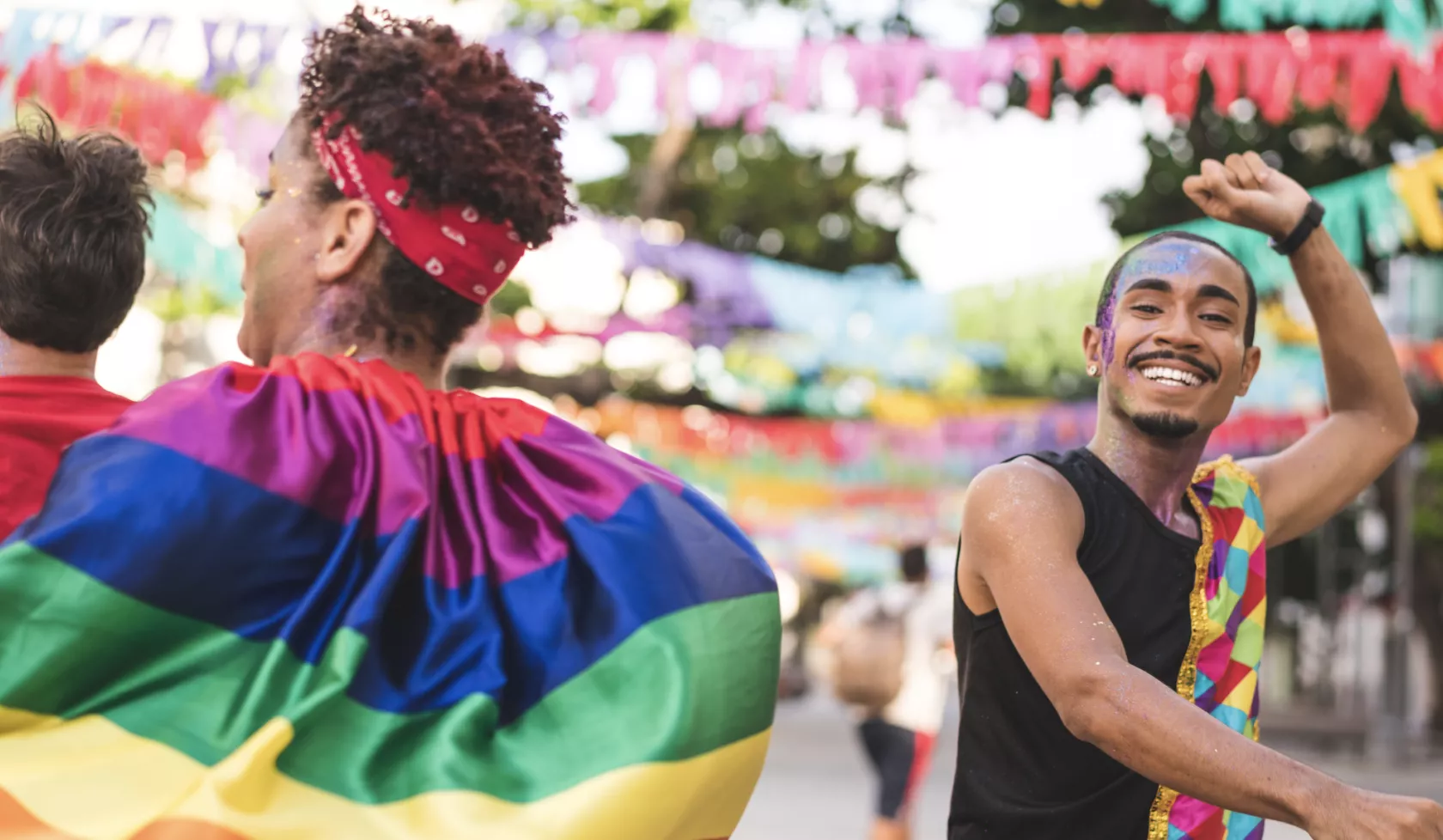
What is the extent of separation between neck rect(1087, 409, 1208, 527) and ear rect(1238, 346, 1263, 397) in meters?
0.14

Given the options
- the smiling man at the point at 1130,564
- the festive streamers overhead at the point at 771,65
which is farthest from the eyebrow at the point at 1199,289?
the festive streamers overhead at the point at 771,65

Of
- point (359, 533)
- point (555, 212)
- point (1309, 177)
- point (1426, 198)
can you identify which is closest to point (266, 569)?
point (359, 533)

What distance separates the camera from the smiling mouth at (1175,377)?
9.57 ft

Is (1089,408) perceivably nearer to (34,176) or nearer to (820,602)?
(34,176)

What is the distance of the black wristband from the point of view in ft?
10.6

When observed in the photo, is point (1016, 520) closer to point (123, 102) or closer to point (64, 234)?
point (64, 234)

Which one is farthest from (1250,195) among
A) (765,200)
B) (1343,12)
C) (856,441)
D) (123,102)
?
A: (765,200)

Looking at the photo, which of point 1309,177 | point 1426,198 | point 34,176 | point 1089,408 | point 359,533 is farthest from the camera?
point 1089,408

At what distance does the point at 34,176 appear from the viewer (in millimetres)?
2631

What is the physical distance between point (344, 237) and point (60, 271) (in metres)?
0.64

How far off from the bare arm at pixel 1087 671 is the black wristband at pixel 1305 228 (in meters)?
0.82

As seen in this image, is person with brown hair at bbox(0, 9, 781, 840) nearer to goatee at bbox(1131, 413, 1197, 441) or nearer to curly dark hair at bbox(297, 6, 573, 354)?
curly dark hair at bbox(297, 6, 573, 354)

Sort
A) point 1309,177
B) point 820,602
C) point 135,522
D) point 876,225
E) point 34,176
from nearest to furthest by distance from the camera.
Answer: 1. point 135,522
2. point 34,176
3. point 1309,177
4. point 876,225
5. point 820,602

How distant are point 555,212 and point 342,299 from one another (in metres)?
0.33
